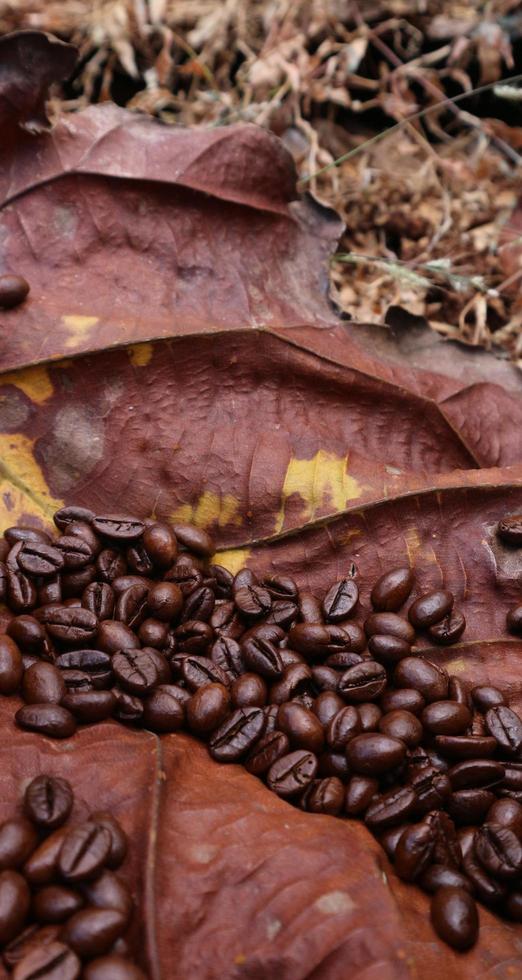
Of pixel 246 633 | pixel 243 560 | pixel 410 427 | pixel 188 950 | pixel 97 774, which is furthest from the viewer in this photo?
pixel 410 427

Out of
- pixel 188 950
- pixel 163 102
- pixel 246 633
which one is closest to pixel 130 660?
pixel 246 633

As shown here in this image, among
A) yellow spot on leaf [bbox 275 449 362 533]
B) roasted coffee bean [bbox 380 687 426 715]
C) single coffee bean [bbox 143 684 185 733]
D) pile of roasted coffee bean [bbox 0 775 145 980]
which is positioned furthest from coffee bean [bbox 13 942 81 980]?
yellow spot on leaf [bbox 275 449 362 533]

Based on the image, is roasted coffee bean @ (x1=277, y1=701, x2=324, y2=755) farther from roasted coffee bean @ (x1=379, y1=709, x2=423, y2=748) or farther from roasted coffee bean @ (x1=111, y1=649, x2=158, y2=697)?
roasted coffee bean @ (x1=111, y1=649, x2=158, y2=697)

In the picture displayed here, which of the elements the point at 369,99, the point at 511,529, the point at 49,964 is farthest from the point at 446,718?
the point at 369,99

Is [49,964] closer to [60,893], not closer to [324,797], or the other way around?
[60,893]

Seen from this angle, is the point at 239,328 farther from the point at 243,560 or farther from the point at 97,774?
the point at 97,774

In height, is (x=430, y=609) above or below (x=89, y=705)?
below
